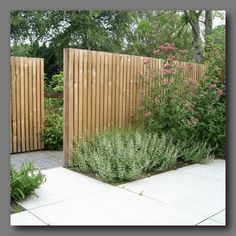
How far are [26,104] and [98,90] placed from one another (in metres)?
1.63

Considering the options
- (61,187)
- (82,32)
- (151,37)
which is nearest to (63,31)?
(82,32)

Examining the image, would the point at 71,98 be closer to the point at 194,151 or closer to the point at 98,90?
the point at 98,90

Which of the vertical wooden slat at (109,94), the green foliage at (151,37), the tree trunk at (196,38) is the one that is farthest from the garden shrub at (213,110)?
the green foliage at (151,37)

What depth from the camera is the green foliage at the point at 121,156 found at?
4836 millimetres

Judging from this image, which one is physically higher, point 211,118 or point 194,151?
point 211,118

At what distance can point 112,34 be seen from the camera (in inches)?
541

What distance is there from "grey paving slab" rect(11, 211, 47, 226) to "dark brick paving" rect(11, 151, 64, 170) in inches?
72.7

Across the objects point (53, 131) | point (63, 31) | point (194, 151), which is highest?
point (63, 31)

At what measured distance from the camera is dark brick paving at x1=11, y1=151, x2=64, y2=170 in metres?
5.61

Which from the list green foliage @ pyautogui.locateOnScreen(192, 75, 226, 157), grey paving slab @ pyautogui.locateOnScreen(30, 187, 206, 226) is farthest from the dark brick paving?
green foliage @ pyautogui.locateOnScreen(192, 75, 226, 157)

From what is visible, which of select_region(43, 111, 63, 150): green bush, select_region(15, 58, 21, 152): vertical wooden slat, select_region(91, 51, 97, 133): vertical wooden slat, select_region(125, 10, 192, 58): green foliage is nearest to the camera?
select_region(91, 51, 97, 133): vertical wooden slat

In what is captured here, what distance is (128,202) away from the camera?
13.2 ft

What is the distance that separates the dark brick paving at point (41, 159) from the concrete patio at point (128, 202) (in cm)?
43

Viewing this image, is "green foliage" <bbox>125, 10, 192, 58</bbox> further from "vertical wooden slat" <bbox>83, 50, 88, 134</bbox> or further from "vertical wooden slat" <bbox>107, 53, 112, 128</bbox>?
"vertical wooden slat" <bbox>83, 50, 88, 134</bbox>
